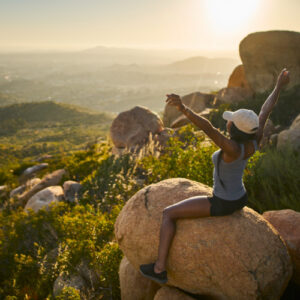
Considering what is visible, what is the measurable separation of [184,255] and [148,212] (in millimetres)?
749

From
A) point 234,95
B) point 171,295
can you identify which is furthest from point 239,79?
point 171,295

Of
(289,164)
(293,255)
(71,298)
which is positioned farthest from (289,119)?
(71,298)

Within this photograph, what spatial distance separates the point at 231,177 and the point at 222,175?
0.34ft

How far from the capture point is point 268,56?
1878 centimetres

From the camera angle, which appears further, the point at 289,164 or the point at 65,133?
the point at 65,133

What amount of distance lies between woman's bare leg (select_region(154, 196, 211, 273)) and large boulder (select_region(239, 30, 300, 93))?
17.5m

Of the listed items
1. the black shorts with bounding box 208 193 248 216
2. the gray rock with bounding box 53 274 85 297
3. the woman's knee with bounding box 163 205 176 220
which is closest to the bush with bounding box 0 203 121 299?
the gray rock with bounding box 53 274 85 297

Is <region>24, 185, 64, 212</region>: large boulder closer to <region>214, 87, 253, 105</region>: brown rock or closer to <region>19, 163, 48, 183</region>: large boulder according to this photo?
<region>19, 163, 48, 183</region>: large boulder

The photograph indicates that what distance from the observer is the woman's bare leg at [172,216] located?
10.5 feet

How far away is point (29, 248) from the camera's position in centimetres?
742

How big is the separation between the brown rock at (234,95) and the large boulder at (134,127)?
27.4 ft

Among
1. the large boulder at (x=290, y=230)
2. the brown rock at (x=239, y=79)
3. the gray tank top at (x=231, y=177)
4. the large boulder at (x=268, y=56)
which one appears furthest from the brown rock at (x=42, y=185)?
the brown rock at (x=239, y=79)

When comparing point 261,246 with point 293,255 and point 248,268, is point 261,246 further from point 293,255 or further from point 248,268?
point 293,255

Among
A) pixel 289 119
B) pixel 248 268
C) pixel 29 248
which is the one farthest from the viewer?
pixel 289 119
